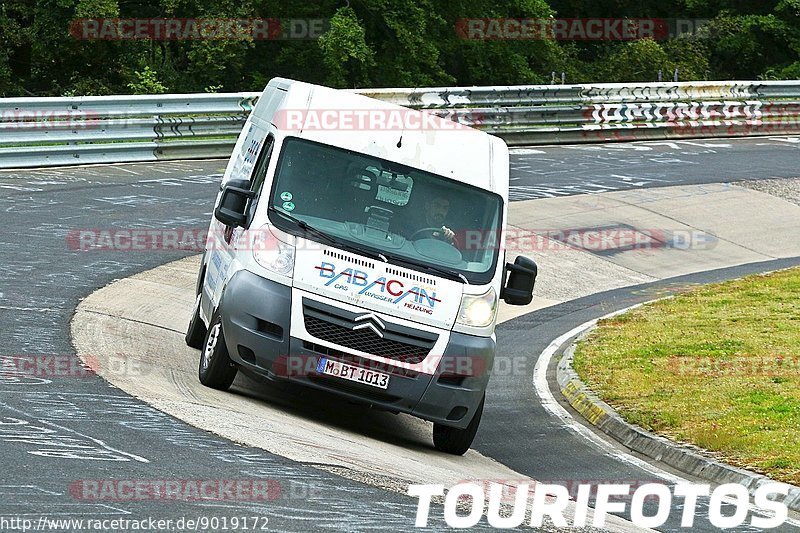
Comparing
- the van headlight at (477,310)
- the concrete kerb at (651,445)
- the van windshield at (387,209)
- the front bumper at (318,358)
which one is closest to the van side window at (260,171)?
the van windshield at (387,209)

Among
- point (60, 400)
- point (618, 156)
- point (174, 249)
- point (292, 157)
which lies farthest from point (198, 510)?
point (618, 156)

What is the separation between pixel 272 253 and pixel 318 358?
87 cm

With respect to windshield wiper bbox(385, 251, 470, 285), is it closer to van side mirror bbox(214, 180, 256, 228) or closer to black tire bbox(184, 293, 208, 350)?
van side mirror bbox(214, 180, 256, 228)

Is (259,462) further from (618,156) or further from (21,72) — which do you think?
(21,72)

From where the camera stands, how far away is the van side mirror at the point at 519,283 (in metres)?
A: 10.4

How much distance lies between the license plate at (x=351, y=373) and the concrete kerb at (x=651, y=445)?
9.14 feet

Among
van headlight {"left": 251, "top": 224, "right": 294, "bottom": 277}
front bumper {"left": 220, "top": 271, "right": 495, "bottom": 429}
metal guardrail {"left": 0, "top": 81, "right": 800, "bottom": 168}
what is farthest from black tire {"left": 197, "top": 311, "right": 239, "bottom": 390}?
metal guardrail {"left": 0, "top": 81, "right": 800, "bottom": 168}

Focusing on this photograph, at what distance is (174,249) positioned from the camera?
55.1 ft

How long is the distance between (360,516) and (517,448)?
13.6 ft

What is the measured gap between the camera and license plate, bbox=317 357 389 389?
31.5ft
